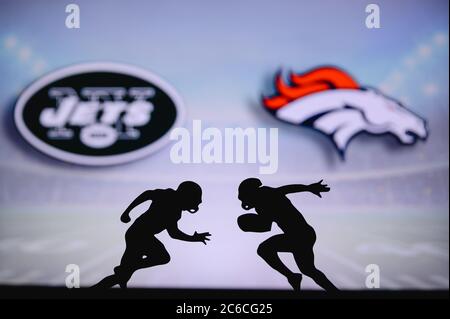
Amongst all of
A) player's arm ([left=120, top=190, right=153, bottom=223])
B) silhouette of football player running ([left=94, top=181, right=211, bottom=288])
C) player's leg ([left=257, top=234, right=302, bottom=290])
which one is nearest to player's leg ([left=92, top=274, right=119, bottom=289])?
silhouette of football player running ([left=94, top=181, right=211, bottom=288])

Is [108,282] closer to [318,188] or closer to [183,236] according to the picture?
[183,236]

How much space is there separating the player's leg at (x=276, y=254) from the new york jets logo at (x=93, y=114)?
4.12 feet

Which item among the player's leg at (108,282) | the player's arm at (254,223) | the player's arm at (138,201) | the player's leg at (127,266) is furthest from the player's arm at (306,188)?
the player's leg at (108,282)

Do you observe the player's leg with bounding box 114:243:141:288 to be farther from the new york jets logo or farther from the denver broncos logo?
the denver broncos logo

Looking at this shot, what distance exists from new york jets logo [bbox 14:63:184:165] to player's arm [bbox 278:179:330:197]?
3.57 ft

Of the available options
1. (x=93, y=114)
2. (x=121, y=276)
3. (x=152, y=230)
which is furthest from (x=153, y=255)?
(x=93, y=114)

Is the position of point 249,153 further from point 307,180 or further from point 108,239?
point 108,239

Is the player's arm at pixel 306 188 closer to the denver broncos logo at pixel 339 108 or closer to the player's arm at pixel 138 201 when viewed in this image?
the denver broncos logo at pixel 339 108

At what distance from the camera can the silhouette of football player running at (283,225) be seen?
371 cm

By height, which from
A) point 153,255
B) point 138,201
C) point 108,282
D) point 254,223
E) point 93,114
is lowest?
point 108,282

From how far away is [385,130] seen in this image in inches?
148

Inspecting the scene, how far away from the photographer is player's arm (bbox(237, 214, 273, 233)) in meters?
3.73

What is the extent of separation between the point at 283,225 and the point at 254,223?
9.1 inches

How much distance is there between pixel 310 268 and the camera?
3707 millimetres
